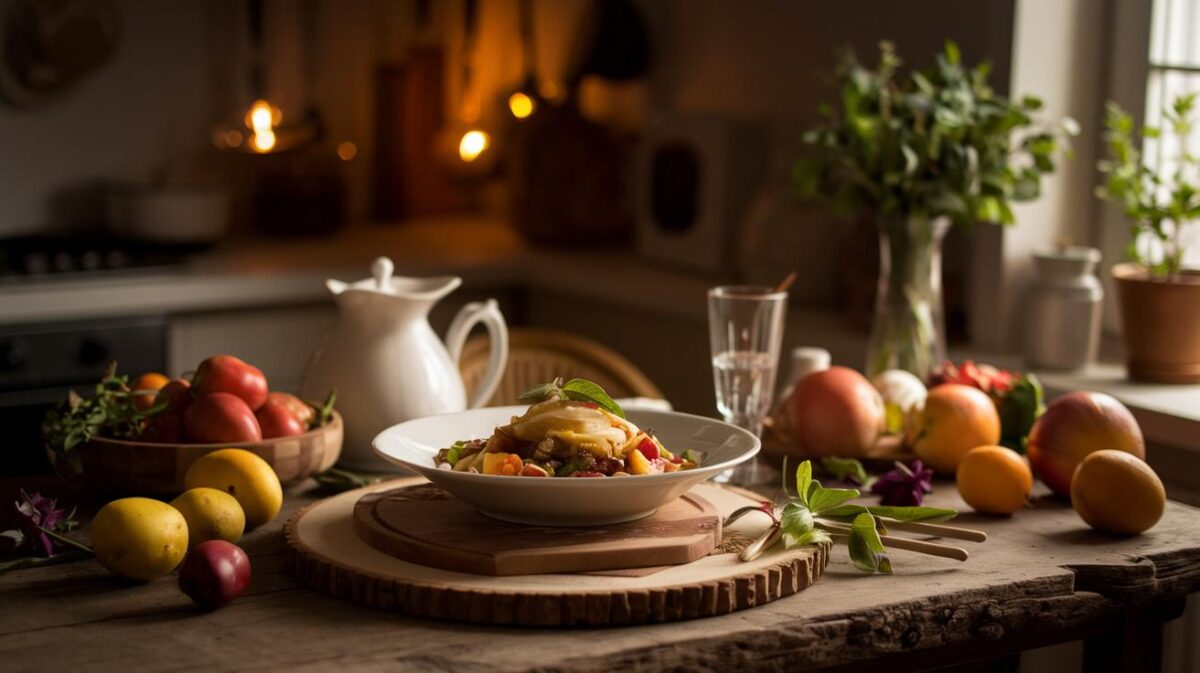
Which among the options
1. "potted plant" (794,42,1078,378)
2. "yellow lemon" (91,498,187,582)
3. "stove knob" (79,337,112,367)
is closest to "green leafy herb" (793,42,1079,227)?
"potted plant" (794,42,1078,378)

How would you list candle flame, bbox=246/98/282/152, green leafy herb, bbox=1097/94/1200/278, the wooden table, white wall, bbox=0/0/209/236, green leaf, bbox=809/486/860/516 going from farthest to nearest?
candle flame, bbox=246/98/282/152, white wall, bbox=0/0/209/236, green leafy herb, bbox=1097/94/1200/278, green leaf, bbox=809/486/860/516, the wooden table

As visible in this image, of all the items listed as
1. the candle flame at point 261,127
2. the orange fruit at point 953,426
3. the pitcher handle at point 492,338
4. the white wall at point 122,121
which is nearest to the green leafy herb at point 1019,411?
the orange fruit at point 953,426

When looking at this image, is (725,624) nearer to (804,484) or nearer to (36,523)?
(804,484)

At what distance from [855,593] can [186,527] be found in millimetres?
565

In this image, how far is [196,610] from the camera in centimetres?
119

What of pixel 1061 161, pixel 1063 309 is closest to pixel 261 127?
pixel 1061 161

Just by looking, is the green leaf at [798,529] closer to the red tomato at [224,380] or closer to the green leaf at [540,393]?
the green leaf at [540,393]

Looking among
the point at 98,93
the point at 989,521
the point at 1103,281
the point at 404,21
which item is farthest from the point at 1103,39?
the point at 98,93

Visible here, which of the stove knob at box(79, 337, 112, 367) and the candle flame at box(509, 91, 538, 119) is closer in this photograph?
the stove knob at box(79, 337, 112, 367)

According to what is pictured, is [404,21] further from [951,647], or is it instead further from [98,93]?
[951,647]

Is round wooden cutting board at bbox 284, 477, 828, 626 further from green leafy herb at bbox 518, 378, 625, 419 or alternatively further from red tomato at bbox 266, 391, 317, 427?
red tomato at bbox 266, 391, 317, 427

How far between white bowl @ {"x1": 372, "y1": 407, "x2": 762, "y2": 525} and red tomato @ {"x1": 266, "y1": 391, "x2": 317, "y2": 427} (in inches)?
7.1

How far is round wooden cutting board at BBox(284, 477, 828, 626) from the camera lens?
1.15 meters

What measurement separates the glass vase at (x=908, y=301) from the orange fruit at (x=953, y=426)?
0.30 meters
